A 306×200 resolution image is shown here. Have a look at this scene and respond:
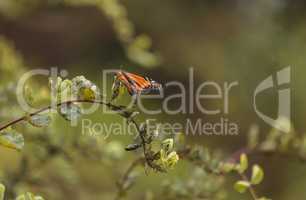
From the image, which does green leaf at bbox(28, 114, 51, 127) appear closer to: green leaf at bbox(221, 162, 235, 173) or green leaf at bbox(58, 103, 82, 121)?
green leaf at bbox(58, 103, 82, 121)

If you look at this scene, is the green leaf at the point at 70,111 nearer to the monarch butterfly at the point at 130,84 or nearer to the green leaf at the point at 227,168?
the monarch butterfly at the point at 130,84

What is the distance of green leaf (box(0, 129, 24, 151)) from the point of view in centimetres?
61

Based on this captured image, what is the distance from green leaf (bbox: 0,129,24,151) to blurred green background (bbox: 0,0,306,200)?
1.40 ft

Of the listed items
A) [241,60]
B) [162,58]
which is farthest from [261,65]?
[162,58]

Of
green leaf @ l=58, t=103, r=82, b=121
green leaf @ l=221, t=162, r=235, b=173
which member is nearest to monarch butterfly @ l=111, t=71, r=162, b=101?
green leaf @ l=58, t=103, r=82, b=121

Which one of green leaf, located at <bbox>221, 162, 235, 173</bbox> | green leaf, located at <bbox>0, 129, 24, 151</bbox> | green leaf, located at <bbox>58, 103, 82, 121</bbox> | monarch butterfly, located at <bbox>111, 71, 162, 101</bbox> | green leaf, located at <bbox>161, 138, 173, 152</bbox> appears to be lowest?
green leaf, located at <bbox>221, 162, 235, 173</bbox>

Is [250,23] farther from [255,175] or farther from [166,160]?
[166,160]

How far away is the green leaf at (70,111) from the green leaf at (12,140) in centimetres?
5

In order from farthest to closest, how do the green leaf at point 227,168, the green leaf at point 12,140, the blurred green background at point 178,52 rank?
the blurred green background at point 178,52, the green leaf at point 227,168, the green leaf at point 12,140

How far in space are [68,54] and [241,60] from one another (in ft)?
2.99

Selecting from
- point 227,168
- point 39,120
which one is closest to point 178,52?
point 227,168

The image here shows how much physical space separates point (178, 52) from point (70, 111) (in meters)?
1.90

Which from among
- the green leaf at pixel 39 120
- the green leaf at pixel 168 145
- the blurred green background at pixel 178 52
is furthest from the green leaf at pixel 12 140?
the blurred green background at pixel 178 52

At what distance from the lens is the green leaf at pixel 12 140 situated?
0.61 meters
